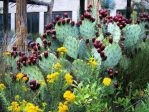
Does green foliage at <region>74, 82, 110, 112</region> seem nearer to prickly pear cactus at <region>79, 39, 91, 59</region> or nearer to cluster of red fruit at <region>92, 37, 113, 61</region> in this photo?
cluster of red fruit at <region>92, 37, 113, 61</region>

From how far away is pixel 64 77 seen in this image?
5.13 meters

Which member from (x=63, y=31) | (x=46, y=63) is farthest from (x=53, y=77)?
(x=63, y=31)

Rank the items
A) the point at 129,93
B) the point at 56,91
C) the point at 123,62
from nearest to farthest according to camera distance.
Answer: the point at 56,91, the point at 129,93, the point at 123,62

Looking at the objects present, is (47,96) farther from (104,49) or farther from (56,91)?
(104,49)

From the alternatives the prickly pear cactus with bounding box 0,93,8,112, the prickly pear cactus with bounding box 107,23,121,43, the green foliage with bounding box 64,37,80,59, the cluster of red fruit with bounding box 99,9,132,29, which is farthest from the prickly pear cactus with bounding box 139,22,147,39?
the prickly pear cactus with bounding box 0,93,8,112

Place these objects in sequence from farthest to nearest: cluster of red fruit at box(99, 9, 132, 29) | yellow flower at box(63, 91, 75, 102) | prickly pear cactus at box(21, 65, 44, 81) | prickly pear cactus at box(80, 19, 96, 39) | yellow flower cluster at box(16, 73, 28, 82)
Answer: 1. cluster of red fruit at box(99, 9, 132, 29)
2. prickly pear cactus at box(80, 19, 96, 39)
3. prickly pear cactus at box(21, 65, 44, 81)
4. yellow flower cluster at box(16, 73, 28, 82)
5. yellow flower at box(63, 91, 75, 102)

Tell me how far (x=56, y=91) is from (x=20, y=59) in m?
1.11

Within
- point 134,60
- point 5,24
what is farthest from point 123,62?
point 5,24

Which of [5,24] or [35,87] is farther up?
[35,87]

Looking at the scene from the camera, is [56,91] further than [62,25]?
No

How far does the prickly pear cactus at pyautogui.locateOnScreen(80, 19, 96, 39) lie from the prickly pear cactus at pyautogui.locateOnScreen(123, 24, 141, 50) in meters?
0.47

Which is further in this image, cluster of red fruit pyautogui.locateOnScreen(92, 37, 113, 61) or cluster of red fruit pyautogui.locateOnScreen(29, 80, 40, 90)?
cluster of red fruit pyautogui.locateOnScreen(92, 37, 113, 61)

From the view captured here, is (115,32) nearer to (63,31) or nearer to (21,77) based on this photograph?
(63,31)

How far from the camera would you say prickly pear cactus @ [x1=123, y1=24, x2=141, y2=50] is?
6.69m
